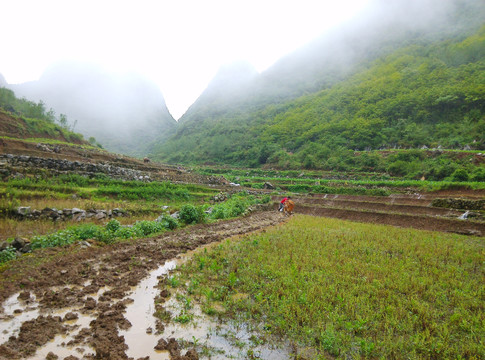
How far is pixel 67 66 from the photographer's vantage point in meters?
155

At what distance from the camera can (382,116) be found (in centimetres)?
5531

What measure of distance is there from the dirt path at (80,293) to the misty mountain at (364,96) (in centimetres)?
4773

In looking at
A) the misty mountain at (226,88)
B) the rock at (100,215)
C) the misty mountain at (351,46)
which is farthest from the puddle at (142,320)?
the misty mountain at (226,88)

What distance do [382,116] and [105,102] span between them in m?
157

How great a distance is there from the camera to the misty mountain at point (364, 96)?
4791 cm

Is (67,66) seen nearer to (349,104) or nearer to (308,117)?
(308,117)

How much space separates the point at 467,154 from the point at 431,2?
99792 mm

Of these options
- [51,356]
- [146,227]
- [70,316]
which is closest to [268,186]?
[146,227]

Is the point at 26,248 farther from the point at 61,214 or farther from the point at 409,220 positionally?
the point at 409,220

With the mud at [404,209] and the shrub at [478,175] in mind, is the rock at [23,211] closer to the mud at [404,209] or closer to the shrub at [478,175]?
the mud at [404,209]

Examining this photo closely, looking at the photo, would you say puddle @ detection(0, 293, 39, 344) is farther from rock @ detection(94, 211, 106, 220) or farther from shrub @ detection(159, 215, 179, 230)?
shrub @ detection(159, 215, 179, 230)

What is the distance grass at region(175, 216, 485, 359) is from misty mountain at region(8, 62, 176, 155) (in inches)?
4959

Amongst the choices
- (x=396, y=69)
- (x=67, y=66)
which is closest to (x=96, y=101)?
(x=67, y=66)

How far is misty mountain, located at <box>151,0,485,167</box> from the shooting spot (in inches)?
1886
